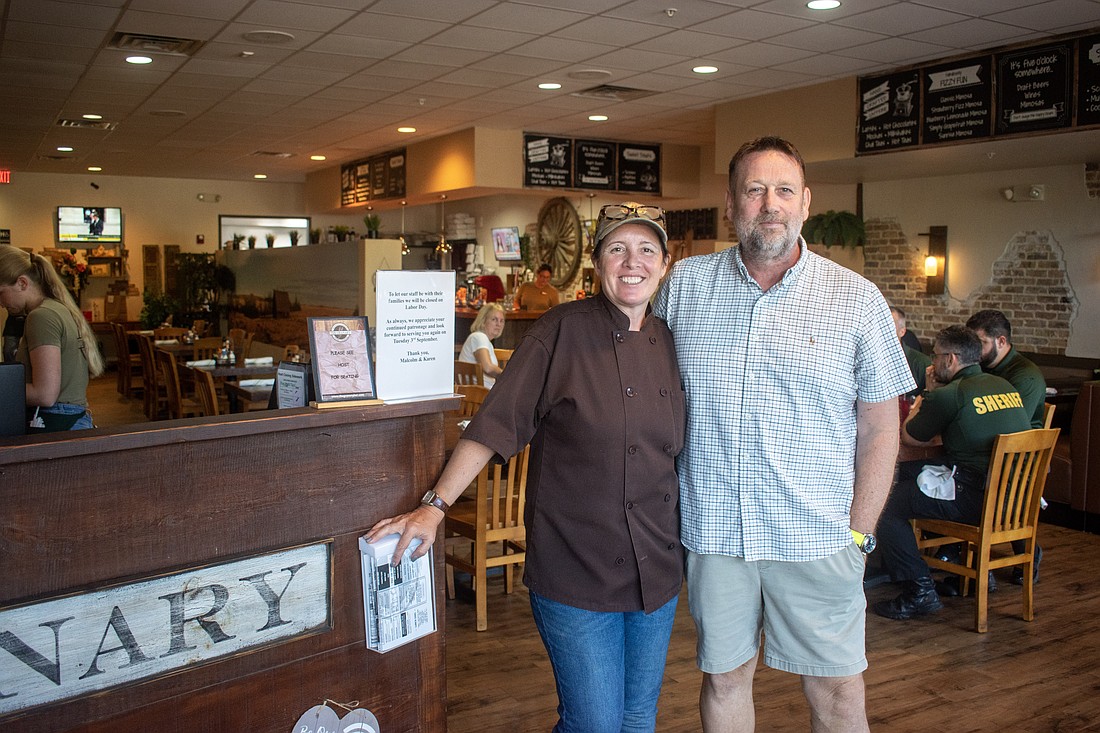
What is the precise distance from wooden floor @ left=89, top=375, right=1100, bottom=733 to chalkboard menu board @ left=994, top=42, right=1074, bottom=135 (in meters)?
2.86

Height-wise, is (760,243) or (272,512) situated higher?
(760,243)

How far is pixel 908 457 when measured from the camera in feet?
15.6

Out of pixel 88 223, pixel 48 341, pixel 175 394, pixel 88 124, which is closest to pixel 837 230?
pixel 175 394

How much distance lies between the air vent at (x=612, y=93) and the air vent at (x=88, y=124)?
4.78 m

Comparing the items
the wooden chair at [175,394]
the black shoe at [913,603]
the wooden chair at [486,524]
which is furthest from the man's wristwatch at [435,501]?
the wooden chair at [175,394]

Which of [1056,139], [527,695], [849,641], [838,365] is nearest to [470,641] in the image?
[527,695]

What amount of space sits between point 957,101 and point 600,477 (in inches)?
208

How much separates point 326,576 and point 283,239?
45.2 feet

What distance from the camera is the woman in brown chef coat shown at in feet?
6.83

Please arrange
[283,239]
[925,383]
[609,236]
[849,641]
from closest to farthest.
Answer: [609,236] → [849,641] → [925,383] → [283,239]

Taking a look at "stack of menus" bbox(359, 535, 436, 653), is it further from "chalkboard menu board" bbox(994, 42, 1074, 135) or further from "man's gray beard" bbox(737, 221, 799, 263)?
"chalkboard menu board" bbox(994, 42, 1074, 135)

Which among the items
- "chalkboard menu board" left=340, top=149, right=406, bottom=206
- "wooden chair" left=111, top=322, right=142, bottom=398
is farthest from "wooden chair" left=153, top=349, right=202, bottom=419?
"chalkboard menu board" left=340, top=149, right=406, bottom=206

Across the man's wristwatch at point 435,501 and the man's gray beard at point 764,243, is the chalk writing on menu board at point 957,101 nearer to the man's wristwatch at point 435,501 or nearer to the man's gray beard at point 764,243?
the man's gray beard at point 764,243

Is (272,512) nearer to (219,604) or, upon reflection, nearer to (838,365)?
(219,604)
